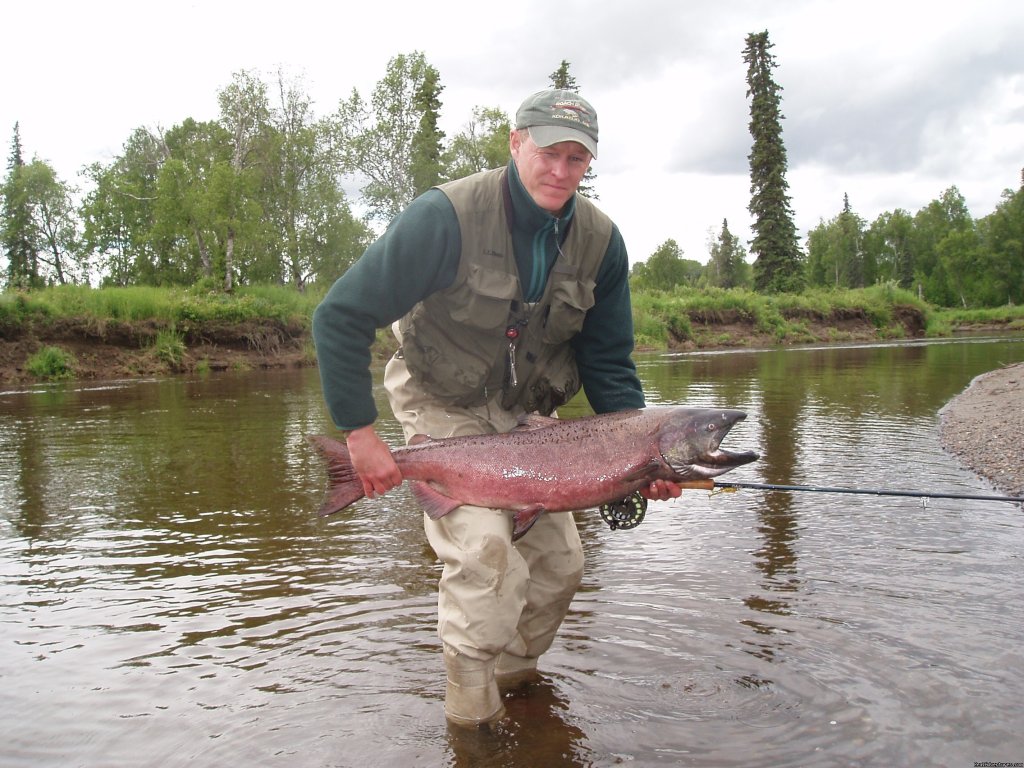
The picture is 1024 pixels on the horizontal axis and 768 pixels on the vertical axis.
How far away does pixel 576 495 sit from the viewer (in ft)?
11.6

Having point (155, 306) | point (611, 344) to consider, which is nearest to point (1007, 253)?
point (155, 306)

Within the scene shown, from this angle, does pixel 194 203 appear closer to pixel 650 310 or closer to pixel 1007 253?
pixel 650 310

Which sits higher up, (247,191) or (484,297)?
(247,191)

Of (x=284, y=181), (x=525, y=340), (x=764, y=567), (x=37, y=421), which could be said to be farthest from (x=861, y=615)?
(x=284, y=181)

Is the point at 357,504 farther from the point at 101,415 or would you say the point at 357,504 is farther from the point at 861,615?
the point at 101,415

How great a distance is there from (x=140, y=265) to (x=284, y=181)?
14312 millimetres

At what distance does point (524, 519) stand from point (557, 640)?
1332 millimetres

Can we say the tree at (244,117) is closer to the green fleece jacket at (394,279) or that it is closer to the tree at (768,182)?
the tree at (768,182)

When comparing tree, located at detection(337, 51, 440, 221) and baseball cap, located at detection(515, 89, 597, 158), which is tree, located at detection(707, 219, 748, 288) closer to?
tree, located at detection(337, 51, 440, 221)

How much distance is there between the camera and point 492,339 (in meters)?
3.79

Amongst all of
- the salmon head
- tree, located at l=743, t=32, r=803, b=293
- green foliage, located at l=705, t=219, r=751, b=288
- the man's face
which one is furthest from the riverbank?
green foliage, located at l=705, t=219, r=751, b=288

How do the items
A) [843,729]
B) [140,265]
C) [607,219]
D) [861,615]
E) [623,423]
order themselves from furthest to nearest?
[140,265] → [861,615] → [607,219] → [623,423] → [843,729]

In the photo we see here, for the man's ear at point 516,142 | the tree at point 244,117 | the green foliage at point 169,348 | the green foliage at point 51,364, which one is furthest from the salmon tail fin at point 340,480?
the tree at point 244,117

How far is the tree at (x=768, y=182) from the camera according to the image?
184 feet
